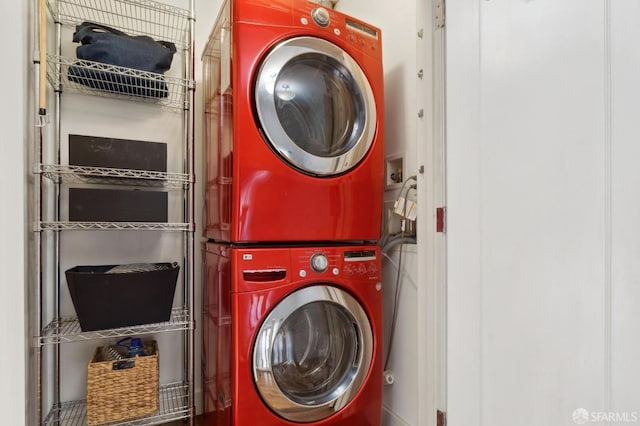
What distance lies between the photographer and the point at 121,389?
1.36 m

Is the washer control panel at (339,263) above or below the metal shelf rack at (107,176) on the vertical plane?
below

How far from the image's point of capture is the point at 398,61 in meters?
1.60

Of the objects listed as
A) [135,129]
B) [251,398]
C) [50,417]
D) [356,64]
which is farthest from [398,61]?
[50,417]

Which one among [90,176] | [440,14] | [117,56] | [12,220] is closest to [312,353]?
[12,220]

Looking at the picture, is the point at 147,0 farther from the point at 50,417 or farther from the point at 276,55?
the point at 50,417

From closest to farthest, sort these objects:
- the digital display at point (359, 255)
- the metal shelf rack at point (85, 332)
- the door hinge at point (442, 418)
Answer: the door hinge at point (442, 418), the metal shelf rack at point (85, 332), the digital display at point (359, 255)

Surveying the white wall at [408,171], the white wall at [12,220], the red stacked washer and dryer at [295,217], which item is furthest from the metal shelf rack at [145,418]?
the white wall at [408,171]

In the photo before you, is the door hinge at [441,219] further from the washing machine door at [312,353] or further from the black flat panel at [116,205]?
the black flat panel at [116,205]

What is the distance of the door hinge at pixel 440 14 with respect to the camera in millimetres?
1152

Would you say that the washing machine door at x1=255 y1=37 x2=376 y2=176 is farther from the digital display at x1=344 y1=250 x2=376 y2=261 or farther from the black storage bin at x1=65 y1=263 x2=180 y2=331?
the black storage bin at x1=65 y1=263 x2=180 y2=331

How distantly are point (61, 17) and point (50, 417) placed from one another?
6.00 ft

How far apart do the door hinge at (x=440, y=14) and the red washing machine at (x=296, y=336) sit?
2.86 feet
